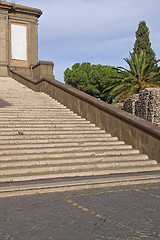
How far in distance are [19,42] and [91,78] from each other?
93.0 ft

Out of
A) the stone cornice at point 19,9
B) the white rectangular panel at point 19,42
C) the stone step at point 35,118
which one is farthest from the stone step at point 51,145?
the stone cornice at point 19,9

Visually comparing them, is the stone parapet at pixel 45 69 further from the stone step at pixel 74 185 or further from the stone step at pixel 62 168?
the stone step at pixel 74 185

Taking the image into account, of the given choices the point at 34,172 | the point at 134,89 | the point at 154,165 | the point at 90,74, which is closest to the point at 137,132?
the point at 154,165

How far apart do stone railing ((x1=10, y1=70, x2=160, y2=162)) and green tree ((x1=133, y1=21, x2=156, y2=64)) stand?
40507 mm

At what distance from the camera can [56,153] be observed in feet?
29.6

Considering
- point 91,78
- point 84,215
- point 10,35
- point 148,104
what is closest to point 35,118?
point 84,215

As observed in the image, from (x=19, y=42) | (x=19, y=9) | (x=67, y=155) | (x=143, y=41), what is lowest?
(x=67, y=155)

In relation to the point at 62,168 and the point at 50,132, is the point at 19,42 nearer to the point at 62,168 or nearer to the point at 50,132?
the point at 50,132

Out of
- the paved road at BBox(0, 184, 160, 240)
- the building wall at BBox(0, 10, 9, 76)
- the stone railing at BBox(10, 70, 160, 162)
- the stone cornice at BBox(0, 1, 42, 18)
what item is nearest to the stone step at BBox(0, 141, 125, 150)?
the stone railing at BBox(10, 70, 160, 162)

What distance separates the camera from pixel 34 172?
7559 millimetres

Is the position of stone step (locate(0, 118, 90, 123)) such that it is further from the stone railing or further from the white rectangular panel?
the white rectangular panel

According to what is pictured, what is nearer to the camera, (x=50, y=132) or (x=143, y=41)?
(x=50, y=132)

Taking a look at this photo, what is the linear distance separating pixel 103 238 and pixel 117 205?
153 cm

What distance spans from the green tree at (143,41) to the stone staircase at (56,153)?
43775 millimetres
